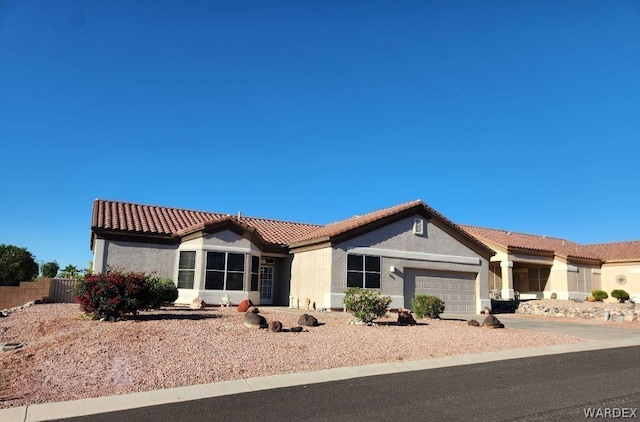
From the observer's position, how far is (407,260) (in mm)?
23219

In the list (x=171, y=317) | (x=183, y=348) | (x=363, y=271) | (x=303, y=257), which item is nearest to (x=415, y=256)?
(x=363, y=271)

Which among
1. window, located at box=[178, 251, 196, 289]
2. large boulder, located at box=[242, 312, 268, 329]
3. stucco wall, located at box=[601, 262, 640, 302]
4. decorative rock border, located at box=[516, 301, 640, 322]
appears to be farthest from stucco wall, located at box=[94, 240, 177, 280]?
stucco wall, located at box=[601, 262, 640, 302]

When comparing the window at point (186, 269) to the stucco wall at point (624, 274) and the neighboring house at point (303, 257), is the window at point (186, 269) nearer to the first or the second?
the neighboring house at point (303, 257)

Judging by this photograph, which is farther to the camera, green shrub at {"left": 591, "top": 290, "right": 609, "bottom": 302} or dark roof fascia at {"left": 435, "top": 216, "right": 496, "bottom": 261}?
green shrub at {"left": 591, "top": 290, "right": 609, "bottom": 302}

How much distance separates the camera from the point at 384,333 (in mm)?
14547

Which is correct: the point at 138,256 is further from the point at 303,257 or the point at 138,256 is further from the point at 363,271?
the point at 363,271

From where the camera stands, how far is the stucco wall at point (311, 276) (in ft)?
70.4

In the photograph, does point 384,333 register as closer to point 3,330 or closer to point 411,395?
point 411,395

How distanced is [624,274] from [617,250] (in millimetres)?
2632

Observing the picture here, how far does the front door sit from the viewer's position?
82.3ft

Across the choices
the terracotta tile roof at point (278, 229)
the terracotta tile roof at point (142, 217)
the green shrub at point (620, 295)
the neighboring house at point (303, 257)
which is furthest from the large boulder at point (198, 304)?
the green shrub at point (620, 295)

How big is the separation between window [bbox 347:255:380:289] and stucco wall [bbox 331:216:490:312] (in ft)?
0.73

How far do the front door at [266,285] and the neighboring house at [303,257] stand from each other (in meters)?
0.05

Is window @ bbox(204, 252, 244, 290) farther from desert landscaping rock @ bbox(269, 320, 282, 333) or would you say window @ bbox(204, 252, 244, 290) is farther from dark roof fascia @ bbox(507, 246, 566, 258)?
dark roof fascia @ bbox(507, 246, 566, 258)
